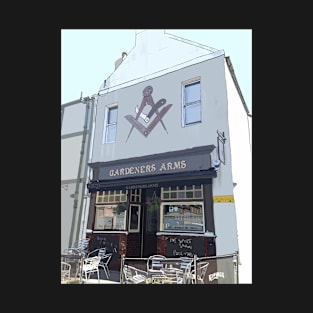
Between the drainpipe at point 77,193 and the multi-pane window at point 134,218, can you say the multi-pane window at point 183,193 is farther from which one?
the drainpipe at point 77,193

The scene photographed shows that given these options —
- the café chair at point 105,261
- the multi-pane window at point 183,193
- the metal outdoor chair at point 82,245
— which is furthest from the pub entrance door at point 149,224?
the metal outdoor chair at point 82,245

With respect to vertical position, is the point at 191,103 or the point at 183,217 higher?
the point at 191,103

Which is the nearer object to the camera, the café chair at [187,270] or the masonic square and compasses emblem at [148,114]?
the café chair at [187,270]

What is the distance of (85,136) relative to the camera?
33.4ft

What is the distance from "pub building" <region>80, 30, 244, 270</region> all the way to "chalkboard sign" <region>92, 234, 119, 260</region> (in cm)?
3

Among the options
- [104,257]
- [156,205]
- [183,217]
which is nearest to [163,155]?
[156,205]

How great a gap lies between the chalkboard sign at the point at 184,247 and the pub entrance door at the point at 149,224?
1365 millimetres

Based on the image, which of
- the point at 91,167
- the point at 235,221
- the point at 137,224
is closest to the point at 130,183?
the point at 137,224

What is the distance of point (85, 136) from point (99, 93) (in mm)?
1837

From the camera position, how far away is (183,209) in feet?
23.4

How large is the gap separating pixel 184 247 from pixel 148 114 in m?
4.34

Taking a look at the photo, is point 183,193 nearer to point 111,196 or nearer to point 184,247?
point 184,247

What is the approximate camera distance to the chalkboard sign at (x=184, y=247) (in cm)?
647

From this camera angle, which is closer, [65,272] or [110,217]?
[65,272]
